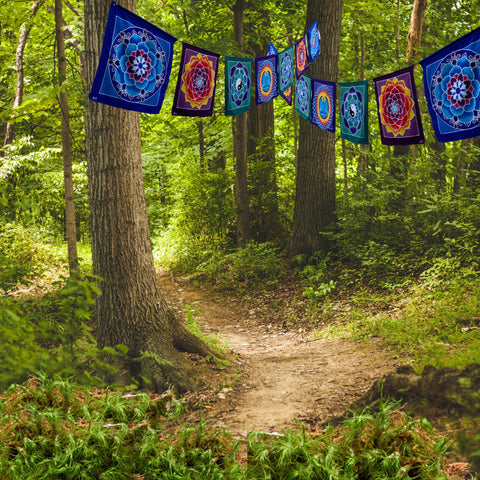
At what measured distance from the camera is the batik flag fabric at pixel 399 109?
6.24 meters

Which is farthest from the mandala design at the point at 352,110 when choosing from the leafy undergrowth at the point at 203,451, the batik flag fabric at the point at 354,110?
the leafy undergrowth at the point at 203,451

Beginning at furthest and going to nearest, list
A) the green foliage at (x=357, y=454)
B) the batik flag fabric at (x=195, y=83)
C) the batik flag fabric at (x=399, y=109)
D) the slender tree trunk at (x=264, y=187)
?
the slender tree trunk at (x=264, y=187), the batik flag fabric at (x=399, y=109), the batik flag fabric at (x=195, y=83), the green foliage at (x=357, y=454)

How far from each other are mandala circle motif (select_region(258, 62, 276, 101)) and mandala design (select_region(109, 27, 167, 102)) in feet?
9.82

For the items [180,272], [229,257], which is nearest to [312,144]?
[229,257]

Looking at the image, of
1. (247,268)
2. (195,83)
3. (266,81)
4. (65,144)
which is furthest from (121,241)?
(247,268)

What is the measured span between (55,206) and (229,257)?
6061mm

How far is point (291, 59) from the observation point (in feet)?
24.8

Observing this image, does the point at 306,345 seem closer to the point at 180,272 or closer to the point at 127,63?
the point at 127,63

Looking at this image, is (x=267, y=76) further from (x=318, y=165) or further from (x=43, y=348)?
(x=43, y=348)

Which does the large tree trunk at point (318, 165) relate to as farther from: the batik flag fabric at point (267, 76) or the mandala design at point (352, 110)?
the mandala design at point (352, 110)

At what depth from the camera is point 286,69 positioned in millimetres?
7695

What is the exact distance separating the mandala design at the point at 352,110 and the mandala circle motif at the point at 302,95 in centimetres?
68

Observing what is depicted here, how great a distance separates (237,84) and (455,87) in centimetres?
330

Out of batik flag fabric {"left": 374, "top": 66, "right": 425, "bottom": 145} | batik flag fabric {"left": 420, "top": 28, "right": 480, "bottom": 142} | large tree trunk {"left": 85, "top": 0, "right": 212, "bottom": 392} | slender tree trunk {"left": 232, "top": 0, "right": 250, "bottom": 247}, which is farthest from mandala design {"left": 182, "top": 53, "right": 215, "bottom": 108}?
slender tree trunk {"left": 232, "top": 0, "right": 250, "bottom": 247}
